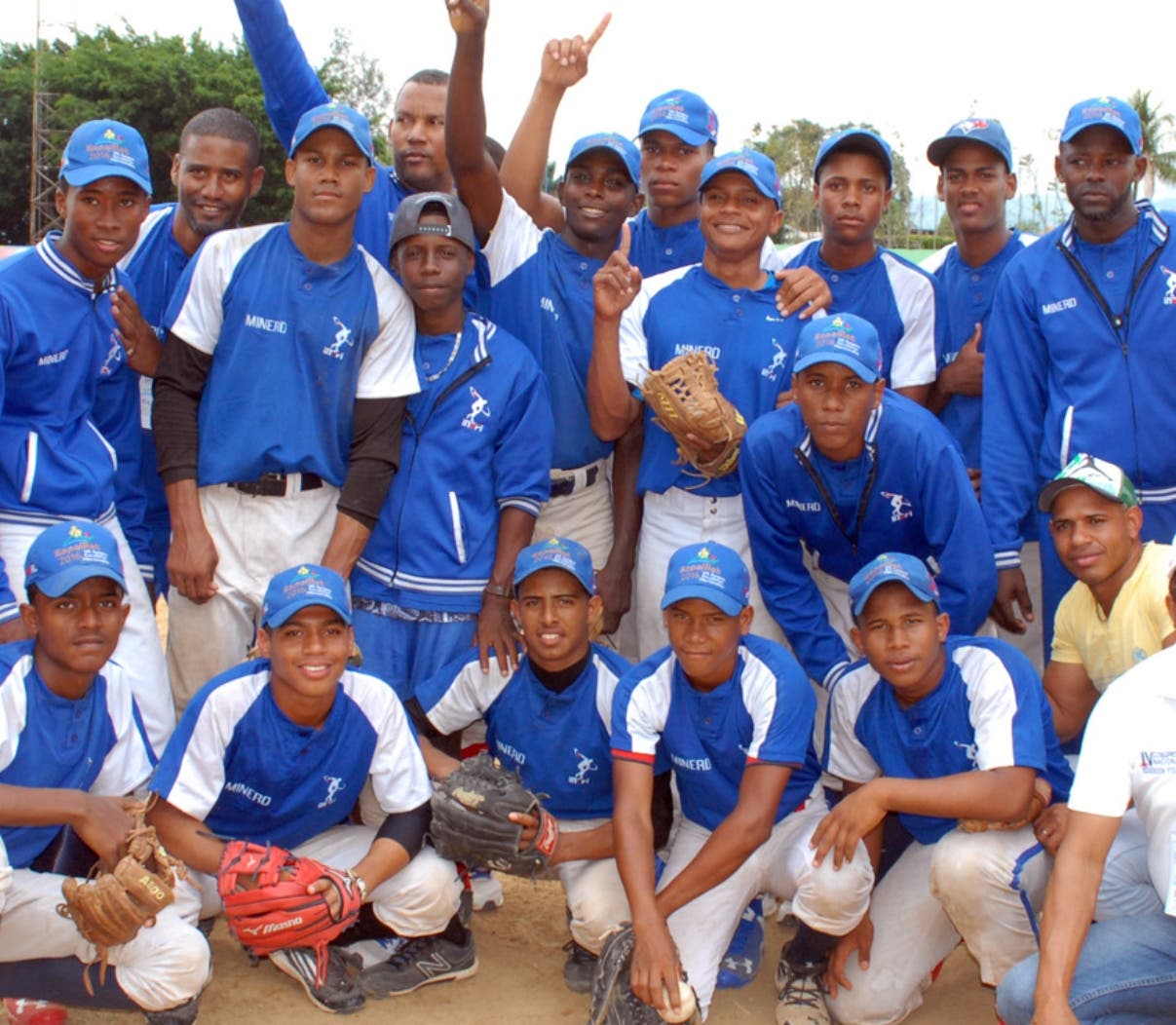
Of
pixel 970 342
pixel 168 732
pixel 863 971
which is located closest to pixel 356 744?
pixel 168 732

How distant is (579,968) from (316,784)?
1.14m

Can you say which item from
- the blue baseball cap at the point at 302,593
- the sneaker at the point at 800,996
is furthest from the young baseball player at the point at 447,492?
the sneaker at the point at 800,996

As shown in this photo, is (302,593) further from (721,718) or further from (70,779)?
(721,718)

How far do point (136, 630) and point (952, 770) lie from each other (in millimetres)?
2958

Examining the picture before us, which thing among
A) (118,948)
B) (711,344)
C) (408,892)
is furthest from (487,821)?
(711,344)

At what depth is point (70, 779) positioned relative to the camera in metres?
4.11

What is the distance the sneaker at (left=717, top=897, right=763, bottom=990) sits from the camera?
4605 millimetres

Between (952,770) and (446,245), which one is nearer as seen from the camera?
(952,770)

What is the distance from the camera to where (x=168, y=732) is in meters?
4.73

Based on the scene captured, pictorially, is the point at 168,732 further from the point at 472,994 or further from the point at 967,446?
the point at 967,446

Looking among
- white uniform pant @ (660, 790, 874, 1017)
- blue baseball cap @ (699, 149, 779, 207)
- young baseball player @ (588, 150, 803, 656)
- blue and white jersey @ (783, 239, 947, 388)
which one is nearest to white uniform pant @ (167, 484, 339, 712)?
young baseball player @ (588, 150, 803, 656)

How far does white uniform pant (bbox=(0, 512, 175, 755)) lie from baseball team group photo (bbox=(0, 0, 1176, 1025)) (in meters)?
0.02

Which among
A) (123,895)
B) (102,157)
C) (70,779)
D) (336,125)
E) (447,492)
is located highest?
(336,125)

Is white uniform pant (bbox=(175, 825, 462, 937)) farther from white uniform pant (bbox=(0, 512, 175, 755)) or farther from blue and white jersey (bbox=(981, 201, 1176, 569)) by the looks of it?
blue and white jersey (bbox=(981, 201, 1176, 569))
